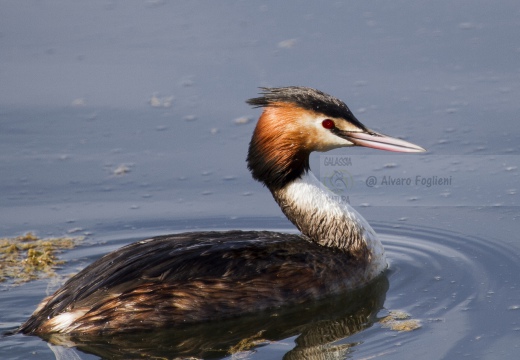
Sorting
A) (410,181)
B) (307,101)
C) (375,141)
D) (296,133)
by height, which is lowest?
(410,181)

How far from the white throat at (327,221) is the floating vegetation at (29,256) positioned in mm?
2006

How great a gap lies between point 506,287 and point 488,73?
4023 millimetres

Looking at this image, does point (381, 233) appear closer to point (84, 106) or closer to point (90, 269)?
point (90, 269)

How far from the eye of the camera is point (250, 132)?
11.6m

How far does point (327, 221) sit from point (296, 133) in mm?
786

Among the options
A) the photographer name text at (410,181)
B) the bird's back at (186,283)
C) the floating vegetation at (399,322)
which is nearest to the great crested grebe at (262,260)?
the bird's back at (186,283)

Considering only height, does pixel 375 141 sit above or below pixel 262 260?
above

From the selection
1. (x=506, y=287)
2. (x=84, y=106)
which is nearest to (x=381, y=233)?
(x=506, y=287)

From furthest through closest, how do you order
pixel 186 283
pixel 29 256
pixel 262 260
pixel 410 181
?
pixel 410 181
pixel 29 256
pixel 262 260
pixel 186 283

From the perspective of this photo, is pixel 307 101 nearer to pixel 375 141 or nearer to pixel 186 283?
pixel 375 141

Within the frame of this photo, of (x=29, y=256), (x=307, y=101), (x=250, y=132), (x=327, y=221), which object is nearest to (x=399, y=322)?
(x=327, y=221)

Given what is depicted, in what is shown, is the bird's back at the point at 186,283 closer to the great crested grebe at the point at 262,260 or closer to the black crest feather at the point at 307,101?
the great crested grebe at the point at 262,260

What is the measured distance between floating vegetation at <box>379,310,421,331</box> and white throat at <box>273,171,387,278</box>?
800 mm

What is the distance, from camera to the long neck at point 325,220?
926 cm
